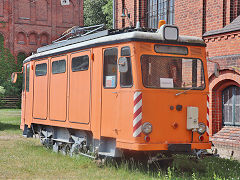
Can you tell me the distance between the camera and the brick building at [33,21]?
4831cm

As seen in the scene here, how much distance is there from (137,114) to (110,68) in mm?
1455

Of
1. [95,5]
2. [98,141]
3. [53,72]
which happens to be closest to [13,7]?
[95,5]

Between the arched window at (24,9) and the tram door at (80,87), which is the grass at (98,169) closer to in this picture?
the tram door at (80,87)

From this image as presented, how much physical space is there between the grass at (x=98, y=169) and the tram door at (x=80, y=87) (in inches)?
42.8

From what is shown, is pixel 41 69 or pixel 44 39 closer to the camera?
pixel 41 69

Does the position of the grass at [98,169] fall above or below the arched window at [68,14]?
below

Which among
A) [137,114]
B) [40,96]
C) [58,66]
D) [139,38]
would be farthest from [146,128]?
[40,96]

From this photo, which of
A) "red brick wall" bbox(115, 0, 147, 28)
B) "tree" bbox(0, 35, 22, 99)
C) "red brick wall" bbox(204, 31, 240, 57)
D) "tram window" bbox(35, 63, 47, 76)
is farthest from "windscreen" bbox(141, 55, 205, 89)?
"tree" bbox(0, 35, 22, 99)

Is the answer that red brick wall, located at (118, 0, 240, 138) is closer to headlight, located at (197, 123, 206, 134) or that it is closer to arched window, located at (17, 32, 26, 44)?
headlight, located at (197, 123, 206, 134)

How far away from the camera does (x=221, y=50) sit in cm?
1520

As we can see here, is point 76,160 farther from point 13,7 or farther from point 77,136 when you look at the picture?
point 13,7

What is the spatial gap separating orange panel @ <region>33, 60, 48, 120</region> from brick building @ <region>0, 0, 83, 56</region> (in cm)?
3490

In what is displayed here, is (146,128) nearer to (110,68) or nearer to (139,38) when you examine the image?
(110,68)

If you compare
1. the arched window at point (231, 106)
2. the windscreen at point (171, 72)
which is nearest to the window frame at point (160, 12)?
the arched window at point (231, 106)
